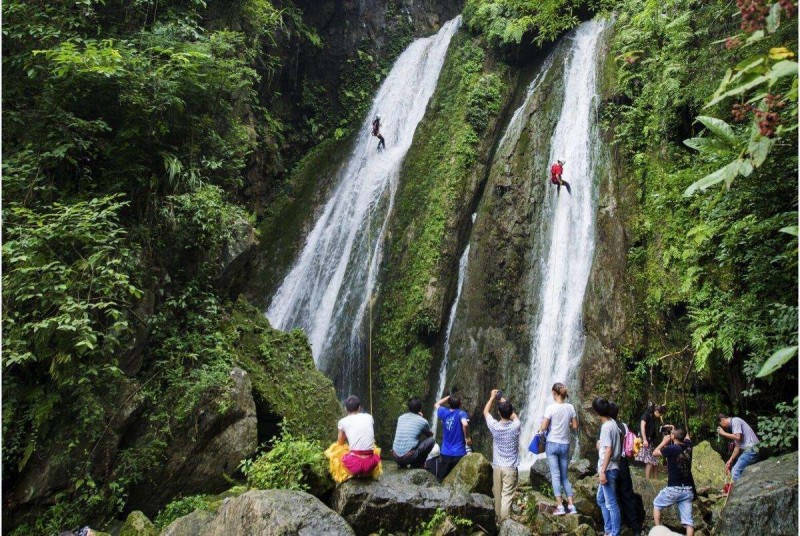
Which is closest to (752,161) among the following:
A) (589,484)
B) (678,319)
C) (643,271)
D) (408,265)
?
(589,484)

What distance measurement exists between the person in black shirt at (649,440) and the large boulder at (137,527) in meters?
6.97

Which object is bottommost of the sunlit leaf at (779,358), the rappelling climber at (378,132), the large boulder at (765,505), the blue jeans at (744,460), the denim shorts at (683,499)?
the denim shorts at (683,499)

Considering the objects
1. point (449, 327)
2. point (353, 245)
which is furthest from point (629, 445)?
point (353, 245)

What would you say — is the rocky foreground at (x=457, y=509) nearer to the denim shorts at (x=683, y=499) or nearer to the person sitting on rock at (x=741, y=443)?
the denim shorts at (x=683, y=499)

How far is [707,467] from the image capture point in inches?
316

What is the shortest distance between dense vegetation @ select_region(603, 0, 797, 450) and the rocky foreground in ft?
3.20

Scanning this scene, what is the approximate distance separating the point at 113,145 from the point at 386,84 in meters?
15.9

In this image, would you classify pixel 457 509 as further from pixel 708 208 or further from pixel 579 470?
pixel 708 208

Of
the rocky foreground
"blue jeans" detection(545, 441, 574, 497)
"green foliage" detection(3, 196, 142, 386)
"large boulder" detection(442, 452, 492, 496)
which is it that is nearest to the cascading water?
"large boulder" detection(442, 452, 492, 496)

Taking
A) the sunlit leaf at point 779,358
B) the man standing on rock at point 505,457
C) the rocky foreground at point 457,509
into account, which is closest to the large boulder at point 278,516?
the rocky foreground at point 457,509

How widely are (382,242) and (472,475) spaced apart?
10.1 metres

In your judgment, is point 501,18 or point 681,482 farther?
point 501,18

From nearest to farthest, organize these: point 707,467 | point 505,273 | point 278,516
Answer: point 278,516, point 707,467, point 505,273

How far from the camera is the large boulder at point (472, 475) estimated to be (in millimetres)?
6664
